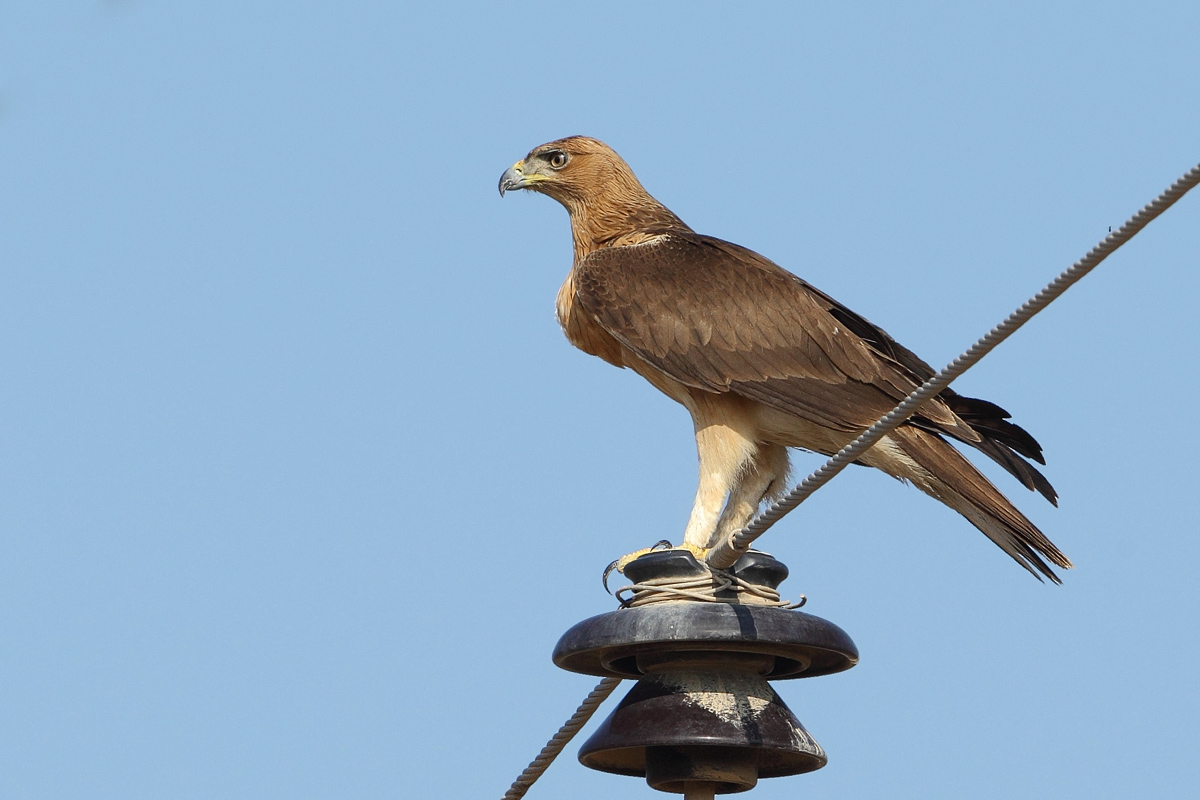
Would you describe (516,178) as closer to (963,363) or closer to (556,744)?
(556,744)

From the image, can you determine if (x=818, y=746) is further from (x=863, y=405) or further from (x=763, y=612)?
(x=863, y=405)

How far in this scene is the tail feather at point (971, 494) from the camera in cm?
595

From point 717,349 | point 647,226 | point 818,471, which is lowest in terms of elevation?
point 818,471

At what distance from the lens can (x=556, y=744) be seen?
4.88m

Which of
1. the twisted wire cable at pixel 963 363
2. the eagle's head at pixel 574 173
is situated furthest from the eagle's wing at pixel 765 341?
the twisted wire cable at pixel 963 363

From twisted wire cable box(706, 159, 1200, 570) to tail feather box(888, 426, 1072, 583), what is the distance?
1.73 meters

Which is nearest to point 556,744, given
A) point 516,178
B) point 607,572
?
point 607,572

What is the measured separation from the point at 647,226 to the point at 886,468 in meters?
1.95

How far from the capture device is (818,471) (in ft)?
13.9

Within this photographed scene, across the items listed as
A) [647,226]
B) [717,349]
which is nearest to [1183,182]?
[717,349]

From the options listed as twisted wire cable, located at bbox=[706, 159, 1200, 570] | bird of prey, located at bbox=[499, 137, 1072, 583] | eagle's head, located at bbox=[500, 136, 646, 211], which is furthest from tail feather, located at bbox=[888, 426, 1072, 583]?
eagle's head, located at bbox=[500, 136, 646, 211]

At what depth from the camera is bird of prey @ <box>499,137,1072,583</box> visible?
6438 millimetres

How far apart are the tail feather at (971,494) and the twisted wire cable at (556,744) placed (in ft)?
6.35

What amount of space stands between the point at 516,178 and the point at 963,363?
4.64 meters
